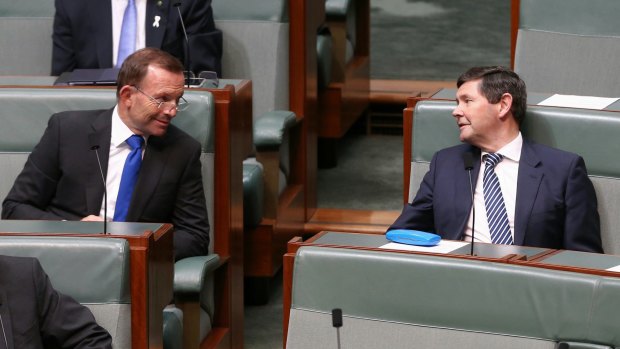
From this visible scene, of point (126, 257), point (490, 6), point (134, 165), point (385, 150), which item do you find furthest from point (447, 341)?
point (490, 6)

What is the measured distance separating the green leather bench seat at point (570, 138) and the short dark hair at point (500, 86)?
0.02 m

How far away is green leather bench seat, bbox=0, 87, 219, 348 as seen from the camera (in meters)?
1.21

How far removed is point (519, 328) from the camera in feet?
2.83

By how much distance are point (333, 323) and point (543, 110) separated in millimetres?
368

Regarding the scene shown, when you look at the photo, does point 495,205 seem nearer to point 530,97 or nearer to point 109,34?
point 530,97

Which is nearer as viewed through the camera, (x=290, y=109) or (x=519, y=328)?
(x=519, y=328)

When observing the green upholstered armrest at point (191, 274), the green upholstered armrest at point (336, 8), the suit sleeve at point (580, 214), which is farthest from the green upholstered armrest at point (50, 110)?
the green upholstered armrest at point (336, 8)

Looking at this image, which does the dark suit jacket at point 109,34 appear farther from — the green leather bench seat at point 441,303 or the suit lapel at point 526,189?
the green leather bench seat at point 441,303

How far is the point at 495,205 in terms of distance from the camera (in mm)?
1134

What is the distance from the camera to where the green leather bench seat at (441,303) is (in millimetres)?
843

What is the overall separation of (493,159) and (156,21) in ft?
1.59

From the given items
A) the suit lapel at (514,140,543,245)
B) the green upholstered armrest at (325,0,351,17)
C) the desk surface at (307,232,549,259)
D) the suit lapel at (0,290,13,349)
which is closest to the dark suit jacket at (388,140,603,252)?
the suit lapel at (514,140,543,245)

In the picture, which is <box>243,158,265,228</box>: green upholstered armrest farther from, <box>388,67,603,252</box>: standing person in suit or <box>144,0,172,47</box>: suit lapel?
<box>388,67,603,252</box>: standing person in suit

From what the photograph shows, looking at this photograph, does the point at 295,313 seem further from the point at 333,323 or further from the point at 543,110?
the point at 543,110
